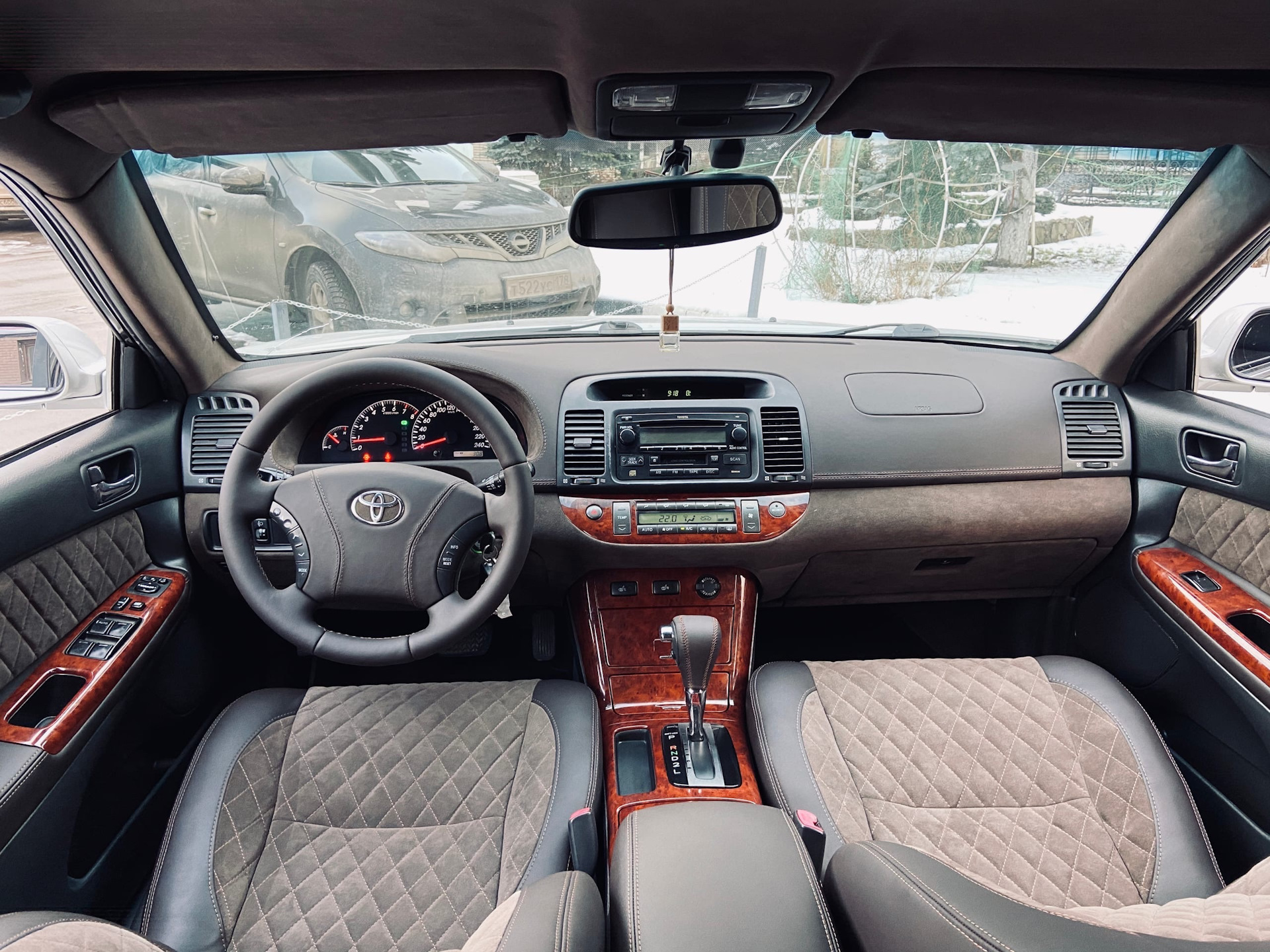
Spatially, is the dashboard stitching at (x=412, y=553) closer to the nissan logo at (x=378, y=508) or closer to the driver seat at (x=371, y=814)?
the nissan logo at (x=378, y=508)

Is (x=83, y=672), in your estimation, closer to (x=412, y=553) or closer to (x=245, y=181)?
(x=412, y=553)

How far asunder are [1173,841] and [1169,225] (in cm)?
159

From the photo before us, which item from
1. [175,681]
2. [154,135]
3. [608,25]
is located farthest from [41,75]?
[175,681]

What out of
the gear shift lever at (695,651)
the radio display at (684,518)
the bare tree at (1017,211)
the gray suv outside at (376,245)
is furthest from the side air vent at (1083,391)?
the gray suv outside at (376,245)

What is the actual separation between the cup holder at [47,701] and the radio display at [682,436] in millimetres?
1566

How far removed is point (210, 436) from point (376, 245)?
79cm

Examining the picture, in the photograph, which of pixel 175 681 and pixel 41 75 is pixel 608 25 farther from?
pixel 175 681

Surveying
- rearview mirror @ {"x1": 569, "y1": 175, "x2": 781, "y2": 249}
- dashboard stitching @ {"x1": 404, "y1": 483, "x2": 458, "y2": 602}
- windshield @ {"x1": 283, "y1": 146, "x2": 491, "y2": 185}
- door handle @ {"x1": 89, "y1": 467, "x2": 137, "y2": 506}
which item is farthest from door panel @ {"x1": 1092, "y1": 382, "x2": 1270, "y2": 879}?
door handle @ {"x1": 89, "y1": 467, "x2": 137, "y2": 506}

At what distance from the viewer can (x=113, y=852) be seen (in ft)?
6.48

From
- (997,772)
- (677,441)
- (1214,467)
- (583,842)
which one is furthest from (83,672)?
(1214,467)

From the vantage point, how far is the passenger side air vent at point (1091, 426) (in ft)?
8.16

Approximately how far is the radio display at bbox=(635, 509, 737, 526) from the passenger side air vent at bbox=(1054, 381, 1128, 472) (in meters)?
1.10

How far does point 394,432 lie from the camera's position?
244 centimetres

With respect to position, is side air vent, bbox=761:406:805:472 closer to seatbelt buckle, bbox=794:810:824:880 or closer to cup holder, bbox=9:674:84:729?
seatbelt buckle, bbox=794:810:824:880
